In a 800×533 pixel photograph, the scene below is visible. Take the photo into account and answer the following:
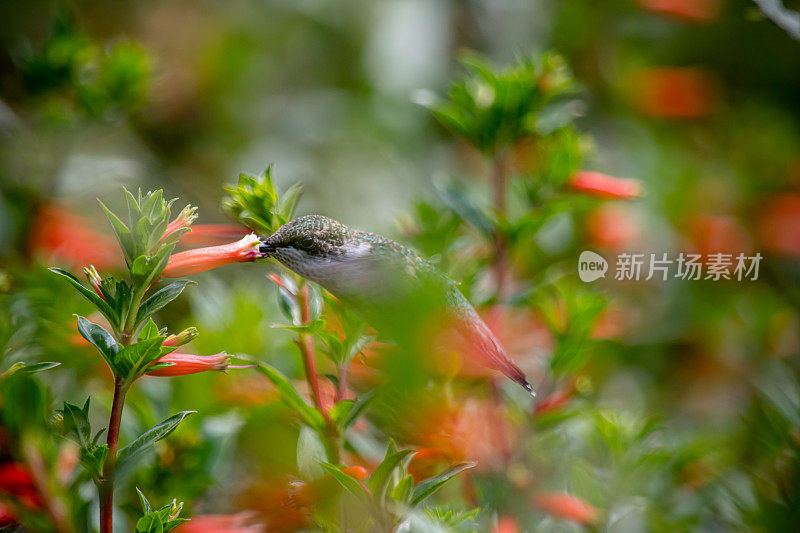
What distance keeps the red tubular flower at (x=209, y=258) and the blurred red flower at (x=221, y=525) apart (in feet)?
0.76

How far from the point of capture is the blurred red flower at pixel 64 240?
819 mm

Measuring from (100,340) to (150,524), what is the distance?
0.39 ft

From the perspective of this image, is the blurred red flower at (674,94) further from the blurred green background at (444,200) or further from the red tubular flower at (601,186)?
the red tubular flower at (601,186)

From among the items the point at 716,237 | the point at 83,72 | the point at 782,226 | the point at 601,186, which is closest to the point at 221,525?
the point at 601,186

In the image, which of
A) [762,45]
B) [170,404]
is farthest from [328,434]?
[762,45]

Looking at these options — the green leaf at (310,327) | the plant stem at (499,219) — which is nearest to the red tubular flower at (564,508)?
the plant stem at (499,219)

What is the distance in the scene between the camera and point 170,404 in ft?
2.17

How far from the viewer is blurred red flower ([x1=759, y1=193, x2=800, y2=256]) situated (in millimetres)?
1314

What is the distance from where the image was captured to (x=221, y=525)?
0.54 m

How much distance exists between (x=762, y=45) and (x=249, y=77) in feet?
4.23

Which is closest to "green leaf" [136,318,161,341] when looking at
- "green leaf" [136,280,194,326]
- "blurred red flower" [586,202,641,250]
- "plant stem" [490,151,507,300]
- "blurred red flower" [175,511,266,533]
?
"green leaf" [136,280,194,326]

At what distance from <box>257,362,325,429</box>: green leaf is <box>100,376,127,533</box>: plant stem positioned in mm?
85

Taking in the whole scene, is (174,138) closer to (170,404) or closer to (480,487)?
(170,404)

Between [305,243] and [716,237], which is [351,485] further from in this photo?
→ [716,237]
